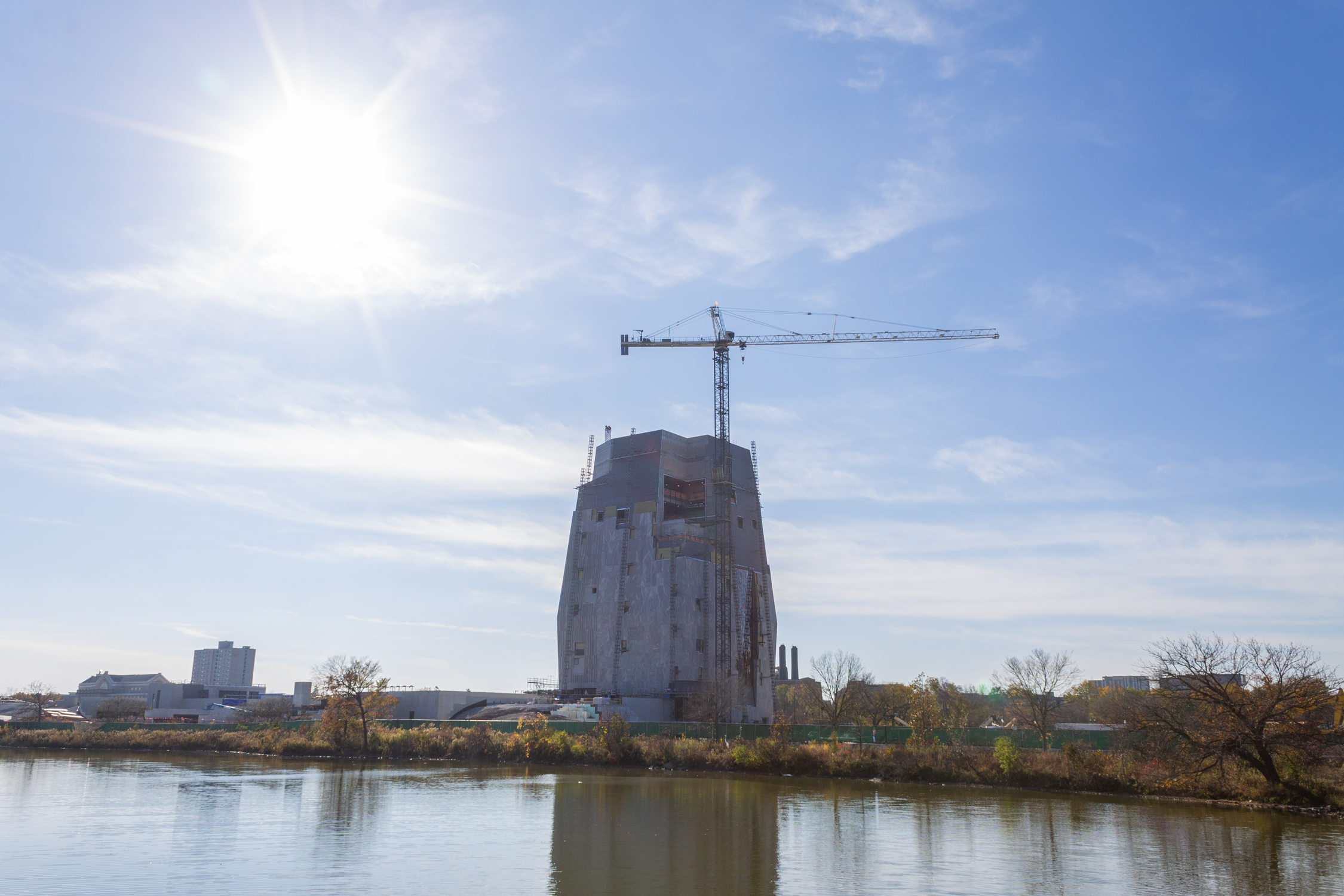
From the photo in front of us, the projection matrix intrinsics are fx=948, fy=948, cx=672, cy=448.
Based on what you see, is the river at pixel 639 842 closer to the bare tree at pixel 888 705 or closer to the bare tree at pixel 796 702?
the bare tree at pixel 888 705

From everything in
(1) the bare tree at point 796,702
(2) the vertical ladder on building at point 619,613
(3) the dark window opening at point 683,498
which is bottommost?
(1) the bare tree at point 796,702

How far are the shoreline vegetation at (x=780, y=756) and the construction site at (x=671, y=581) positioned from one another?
30.5 meters

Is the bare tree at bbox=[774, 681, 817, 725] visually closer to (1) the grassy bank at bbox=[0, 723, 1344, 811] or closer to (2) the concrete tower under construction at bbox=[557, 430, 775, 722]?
(2) the concrete tower under construction at bbox=[557, 430, 775, 722]

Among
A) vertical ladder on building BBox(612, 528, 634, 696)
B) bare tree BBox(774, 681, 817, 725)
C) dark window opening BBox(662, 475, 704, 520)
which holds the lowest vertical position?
bare tree BBox(774, 681, 817, 725)

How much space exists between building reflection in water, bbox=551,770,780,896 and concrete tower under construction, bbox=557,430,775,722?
63881 millimetres

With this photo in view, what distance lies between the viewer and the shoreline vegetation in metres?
50.4

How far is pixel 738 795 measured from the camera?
5650 cm

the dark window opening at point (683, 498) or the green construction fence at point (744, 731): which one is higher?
the dark window opening at point (683, 498)

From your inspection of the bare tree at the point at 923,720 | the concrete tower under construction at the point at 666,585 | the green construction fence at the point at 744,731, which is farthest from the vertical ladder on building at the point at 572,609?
the bare tree at the point at 923,720

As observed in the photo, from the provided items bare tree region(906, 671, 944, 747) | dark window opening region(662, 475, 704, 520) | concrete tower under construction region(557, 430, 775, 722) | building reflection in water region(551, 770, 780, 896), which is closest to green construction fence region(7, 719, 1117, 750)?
bare tree region(906, 671, 944, 747)

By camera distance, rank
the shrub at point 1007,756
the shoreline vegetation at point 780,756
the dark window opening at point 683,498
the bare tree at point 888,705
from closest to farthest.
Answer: the shoreline vegetation at point 780,756
the shrub at point 1007,756
the bare tree at point 888,705
the dark window opening at point 683,498

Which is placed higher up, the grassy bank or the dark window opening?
the dark window opening

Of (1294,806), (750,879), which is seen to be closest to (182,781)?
(750,879)

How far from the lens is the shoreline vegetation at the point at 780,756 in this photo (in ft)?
165
